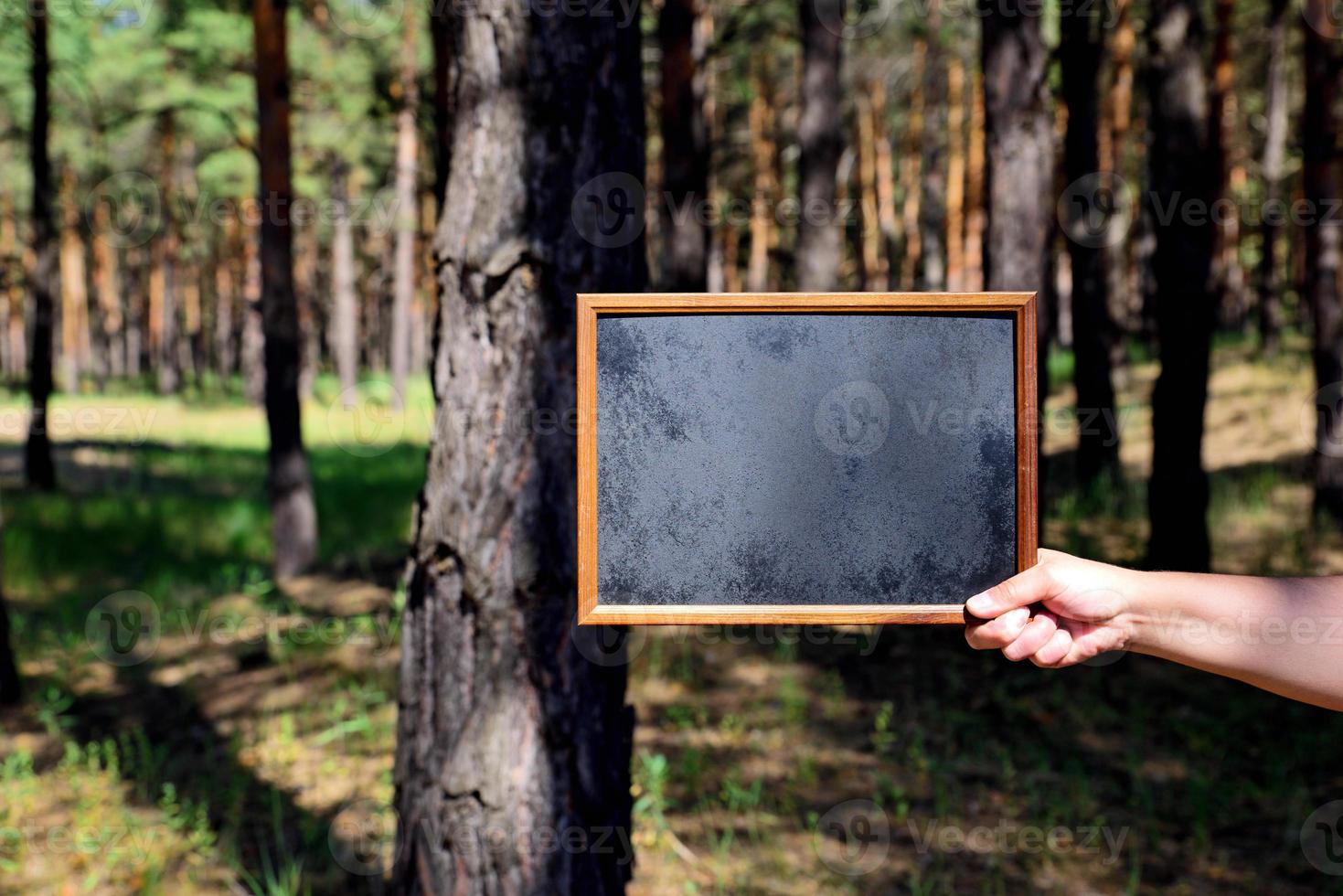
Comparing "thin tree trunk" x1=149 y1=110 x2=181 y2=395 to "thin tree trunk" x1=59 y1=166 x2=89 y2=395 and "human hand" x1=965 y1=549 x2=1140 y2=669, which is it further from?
"human hand" x1=965 y1=549 x2=1140 y2=669

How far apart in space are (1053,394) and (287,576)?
413 inches

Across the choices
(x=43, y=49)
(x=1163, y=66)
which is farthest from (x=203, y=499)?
(x=1163, y=66)

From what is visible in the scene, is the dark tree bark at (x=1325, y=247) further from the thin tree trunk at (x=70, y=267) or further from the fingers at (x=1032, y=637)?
the thin tree trunk at (x=70, y=267)

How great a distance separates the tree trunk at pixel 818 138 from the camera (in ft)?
30.6

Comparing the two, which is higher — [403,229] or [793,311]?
[403,229]

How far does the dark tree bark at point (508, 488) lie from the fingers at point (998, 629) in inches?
44.7

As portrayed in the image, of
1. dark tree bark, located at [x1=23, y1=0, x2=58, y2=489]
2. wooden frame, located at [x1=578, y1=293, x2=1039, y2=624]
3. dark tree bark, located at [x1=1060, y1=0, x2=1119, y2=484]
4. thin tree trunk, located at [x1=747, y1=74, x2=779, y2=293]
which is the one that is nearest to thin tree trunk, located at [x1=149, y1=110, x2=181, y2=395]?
dark tree bark, located at [x1=23, y1=0, x2=58, y2=489]

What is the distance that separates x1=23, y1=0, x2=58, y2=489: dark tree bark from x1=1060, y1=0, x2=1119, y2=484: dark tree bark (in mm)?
8975

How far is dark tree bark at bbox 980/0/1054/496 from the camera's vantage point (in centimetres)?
515

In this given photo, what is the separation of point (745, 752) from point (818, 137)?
7.04 m

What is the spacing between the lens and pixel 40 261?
11.0 m

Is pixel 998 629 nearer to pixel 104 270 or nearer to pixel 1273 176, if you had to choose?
pixel 1273 176

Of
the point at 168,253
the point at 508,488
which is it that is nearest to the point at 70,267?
the point at 168,253

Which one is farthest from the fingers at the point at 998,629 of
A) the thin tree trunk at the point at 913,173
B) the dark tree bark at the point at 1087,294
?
the thin tree trunk at the point at 913,173
